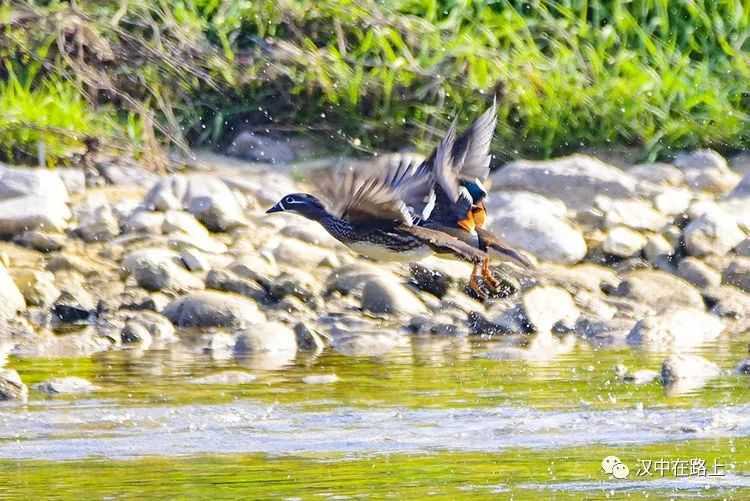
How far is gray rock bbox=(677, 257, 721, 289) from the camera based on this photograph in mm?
10680

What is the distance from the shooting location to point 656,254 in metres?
11.0

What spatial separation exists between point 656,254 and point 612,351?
1.93 metres

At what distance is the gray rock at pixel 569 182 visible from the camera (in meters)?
11.7

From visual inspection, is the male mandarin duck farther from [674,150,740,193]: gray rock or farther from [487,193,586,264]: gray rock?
[674,150,740,193]: gray rock

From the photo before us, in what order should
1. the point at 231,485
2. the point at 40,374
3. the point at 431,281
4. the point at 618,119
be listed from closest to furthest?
the point at 231,485
the point at 40,374
the point at 431,281
the point at 618,119

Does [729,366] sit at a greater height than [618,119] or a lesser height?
lesser

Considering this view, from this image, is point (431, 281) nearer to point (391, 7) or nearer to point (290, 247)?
point (290, 247)

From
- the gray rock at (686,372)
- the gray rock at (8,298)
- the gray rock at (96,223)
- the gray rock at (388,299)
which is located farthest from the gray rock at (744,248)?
the gray rock at (8,298)

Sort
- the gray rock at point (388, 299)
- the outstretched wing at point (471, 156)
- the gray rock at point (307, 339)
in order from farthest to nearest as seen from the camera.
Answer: the gray rock at point (388, 299) → the gray rock at point (307, 339) → the outstretched wing at point (471, 156)

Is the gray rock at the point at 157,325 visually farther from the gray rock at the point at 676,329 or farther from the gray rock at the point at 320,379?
the gray rock at the point at 676,329

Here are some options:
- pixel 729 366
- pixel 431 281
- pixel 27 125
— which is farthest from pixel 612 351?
pixel 27 125

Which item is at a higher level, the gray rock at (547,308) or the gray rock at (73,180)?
the gray rock at (73,180)

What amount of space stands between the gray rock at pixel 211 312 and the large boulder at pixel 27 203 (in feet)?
4.12

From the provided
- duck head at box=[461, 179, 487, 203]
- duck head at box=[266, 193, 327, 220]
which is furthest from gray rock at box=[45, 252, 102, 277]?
duck head at box=[461, 179, 487, 203]
